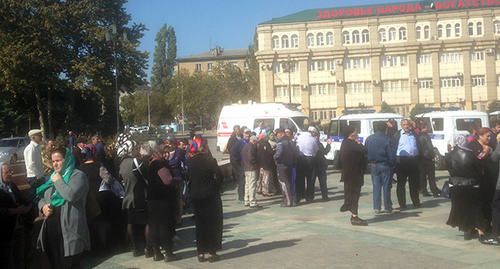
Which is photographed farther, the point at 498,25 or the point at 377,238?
the point at 498,25

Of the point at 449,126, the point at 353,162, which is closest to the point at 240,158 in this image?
the point at 353,162

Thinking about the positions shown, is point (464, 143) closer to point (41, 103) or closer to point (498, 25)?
point (41, 103)

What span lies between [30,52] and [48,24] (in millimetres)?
2340

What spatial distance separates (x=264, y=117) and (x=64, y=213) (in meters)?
23.3

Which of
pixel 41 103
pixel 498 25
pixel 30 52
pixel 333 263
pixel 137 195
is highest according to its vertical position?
pixel 498 25

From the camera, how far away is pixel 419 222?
11305 millimetres

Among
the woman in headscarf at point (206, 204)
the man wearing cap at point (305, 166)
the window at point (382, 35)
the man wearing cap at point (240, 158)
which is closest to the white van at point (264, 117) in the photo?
the man wearing cap at point (305, 166)

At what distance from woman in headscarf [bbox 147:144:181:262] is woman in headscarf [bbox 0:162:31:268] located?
2.55m

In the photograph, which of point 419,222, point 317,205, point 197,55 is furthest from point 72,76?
point 197,55

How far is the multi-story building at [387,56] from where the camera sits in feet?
217

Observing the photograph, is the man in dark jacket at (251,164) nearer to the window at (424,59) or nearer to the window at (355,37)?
the window at (355,37)

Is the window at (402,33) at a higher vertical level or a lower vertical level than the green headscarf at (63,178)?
higher

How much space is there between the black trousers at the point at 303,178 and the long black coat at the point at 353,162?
3815 mm

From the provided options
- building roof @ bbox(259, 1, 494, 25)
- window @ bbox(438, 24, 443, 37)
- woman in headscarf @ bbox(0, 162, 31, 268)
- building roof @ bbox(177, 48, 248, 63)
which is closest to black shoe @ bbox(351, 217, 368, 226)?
woman in headscarf @ bbox(0, 162, 31, 268)
